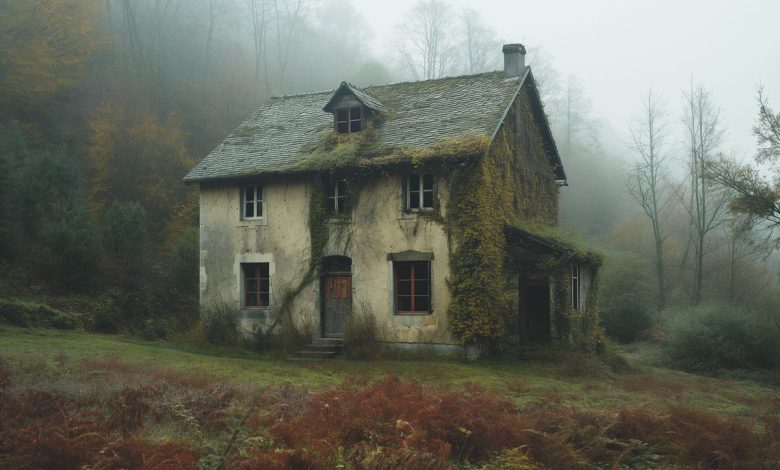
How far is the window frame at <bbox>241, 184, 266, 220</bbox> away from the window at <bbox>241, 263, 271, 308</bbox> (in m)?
1.57

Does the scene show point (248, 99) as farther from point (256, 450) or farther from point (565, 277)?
point (256, 450)

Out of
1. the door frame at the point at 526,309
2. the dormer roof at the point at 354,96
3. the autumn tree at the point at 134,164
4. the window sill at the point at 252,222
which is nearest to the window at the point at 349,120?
the dormer roof at the point at 354,96

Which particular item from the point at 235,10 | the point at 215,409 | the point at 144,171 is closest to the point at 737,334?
the point at 215,409

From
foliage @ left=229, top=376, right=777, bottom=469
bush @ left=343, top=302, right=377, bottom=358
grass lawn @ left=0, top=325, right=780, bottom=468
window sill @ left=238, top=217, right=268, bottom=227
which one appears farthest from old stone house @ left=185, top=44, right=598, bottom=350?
foliage @ left=229, top=376, right=777, bottom=469

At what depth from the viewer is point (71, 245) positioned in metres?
24.3

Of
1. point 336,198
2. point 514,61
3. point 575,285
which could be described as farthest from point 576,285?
point 336,198

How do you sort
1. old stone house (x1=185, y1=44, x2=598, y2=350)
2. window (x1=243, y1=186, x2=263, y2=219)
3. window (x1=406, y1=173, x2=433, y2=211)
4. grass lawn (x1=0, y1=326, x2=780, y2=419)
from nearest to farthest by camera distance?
grass lawn (x1=0, y1=326, x2=780, y2=419) < old stone house (x1=185, y1=44, x2=598, y2=350) < window (x1=406, y1=173, x2=433, y2=211) < window (x1=243, y1=186, x2=263, y2=219)

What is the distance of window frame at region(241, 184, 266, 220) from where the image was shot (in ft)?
70.2

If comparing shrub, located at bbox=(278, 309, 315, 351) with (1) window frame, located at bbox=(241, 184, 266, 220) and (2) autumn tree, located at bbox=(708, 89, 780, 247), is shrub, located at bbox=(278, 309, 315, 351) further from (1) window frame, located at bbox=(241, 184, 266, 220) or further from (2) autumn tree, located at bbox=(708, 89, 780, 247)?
(2) autumn tree, located at bbox=(708, 89, 780, 247)

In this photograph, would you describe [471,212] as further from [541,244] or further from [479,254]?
[541,244]

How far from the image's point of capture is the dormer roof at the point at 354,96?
20578mm

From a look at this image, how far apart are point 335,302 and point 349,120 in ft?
19.1

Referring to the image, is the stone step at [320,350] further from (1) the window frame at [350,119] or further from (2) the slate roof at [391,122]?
(1) the window frame at [350,119]

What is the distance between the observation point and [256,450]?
6613mm
